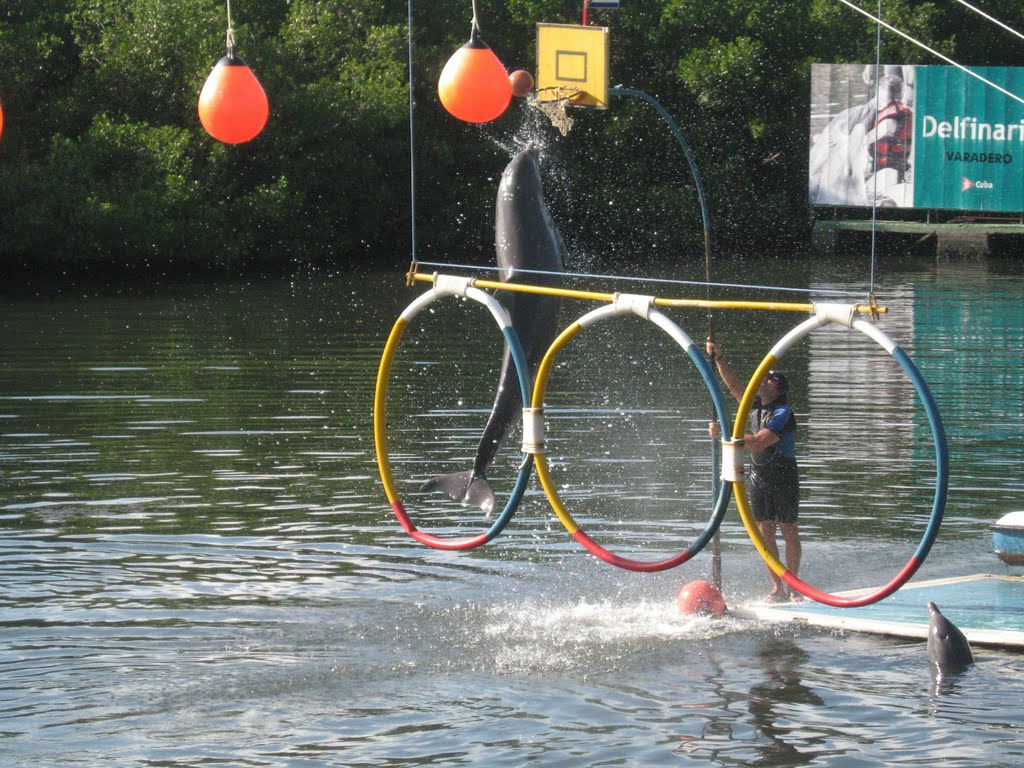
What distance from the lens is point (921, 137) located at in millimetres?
40531

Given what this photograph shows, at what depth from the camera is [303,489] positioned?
14.3m

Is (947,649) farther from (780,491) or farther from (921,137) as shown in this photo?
(921,137)

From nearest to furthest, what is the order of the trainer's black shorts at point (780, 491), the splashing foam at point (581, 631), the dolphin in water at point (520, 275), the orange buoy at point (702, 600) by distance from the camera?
the dolphin in water at point (520, 275) → the splashing foam at point (581, 631) → the orange buoy at point (702, 600) → the trainer's black shorts at point (780, 491)

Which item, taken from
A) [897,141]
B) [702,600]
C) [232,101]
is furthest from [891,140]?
[232,101]

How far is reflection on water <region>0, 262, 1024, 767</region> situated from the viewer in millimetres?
8328

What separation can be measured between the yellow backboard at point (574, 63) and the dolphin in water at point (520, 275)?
379 mm

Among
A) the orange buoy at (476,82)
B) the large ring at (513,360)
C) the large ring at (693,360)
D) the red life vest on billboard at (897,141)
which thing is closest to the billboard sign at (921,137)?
the red life vest on billboard at (897,141)

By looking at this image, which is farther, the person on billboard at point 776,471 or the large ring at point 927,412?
the person on billboard at point 776,471

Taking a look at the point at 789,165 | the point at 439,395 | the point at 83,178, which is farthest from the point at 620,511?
the point at 789,165

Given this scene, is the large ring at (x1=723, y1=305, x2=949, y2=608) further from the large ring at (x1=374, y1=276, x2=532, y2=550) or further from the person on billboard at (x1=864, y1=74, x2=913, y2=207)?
the person on billboard at (x1=864, y1=74, x2=913, y2=207)

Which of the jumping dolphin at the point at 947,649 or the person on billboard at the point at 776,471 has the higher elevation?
the person on billboard at the point at 776,471

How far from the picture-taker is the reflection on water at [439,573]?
8328 millimetres

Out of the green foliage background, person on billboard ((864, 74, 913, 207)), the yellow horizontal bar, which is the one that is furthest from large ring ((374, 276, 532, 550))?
person on billboard ((864, 74, 913, 207))

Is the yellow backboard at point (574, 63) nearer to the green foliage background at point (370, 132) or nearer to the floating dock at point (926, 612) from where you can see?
the floating dock at point (926, 612)
